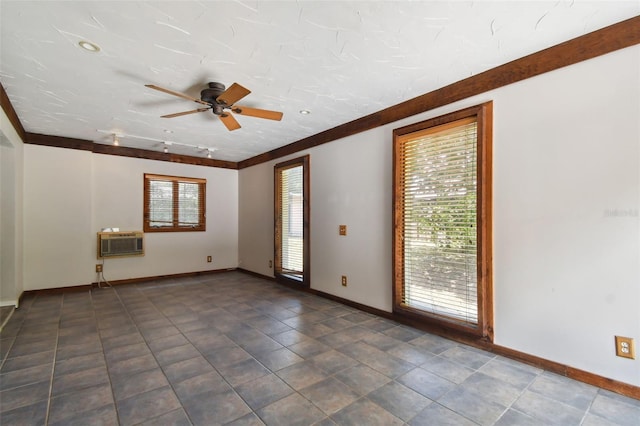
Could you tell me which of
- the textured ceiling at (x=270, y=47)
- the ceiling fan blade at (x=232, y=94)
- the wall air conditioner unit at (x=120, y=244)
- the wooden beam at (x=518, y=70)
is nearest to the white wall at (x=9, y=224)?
the textured ceiling at (x=270, y=47)

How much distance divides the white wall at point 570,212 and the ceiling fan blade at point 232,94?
1954 mm

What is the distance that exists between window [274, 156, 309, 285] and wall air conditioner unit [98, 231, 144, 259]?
2485 millimetres

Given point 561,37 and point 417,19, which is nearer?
point 417,19

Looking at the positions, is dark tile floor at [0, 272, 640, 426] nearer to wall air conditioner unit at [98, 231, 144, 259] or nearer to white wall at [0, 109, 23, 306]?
white wall at [0, 109, 23, 306]

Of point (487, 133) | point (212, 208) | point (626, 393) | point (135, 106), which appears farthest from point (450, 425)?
point (212, 208)

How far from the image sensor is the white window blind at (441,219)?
2744 mm

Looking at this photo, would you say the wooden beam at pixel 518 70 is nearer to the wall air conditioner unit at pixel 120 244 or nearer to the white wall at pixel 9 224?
the wall air conditioner unit at pixel 120 244

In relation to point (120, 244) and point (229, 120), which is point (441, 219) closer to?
point (229, 120)

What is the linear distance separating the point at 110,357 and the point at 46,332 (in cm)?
118

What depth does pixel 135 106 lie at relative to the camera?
11.0ft

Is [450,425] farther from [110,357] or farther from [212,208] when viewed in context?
[212,208]

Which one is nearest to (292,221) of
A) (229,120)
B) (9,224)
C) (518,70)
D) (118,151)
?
(229,120)

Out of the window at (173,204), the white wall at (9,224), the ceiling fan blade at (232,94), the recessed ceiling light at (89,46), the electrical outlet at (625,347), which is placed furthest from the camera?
the window at (173,204)

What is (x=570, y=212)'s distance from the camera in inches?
86.0
